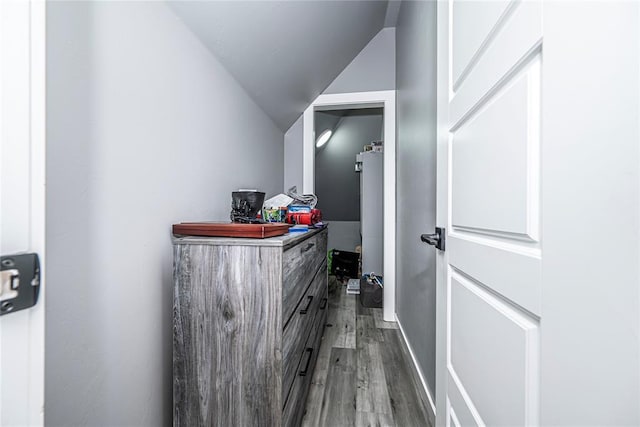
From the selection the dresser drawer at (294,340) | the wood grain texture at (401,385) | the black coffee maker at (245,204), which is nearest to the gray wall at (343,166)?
the wood grain texture at (401,385)

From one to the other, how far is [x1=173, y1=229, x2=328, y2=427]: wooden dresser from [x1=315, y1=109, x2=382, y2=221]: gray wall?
13.3ft

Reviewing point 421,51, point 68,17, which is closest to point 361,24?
point 421,51

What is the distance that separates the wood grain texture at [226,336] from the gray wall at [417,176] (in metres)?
0.86

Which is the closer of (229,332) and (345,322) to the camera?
(229,332)

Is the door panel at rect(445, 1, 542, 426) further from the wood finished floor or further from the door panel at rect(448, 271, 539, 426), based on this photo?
the wood finished floor

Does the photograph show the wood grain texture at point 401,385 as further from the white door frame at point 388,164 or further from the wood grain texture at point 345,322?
the white door frame at point 388,164

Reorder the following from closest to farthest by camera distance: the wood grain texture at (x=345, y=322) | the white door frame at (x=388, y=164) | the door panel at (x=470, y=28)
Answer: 1. the door panel at (x=470, y=28)
2. the wood grain texture at (x=345, y=322)
3. the white door frame at (x=388, y=164)

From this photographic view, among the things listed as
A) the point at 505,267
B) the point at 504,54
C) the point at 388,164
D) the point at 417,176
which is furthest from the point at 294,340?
the point at 388,164

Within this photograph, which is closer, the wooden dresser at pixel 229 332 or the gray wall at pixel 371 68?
the wooden dresser at pixel 229 332

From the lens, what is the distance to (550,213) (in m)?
0.41

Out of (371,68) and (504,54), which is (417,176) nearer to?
(504,54)

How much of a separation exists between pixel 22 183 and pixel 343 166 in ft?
16.1

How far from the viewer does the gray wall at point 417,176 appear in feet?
4.68

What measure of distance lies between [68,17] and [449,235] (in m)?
1.19
